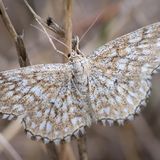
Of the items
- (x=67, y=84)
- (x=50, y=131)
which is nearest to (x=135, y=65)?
(x=67, y=84)

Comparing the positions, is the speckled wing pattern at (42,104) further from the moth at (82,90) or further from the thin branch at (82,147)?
the thin branch at (82,147)

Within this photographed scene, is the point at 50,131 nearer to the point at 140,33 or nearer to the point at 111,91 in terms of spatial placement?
the point at 111,91

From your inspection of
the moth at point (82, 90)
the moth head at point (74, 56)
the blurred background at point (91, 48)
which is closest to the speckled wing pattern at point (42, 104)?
the moth at point (82, 90)

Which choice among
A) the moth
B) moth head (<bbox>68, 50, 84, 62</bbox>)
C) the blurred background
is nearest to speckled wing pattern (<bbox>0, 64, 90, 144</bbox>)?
the moth

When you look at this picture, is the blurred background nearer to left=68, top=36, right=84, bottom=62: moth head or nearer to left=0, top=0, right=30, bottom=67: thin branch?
left=68, top=36, right=84, bottom=62: moth head

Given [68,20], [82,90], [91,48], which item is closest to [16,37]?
[68,20]

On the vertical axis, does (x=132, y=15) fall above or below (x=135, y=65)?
above
